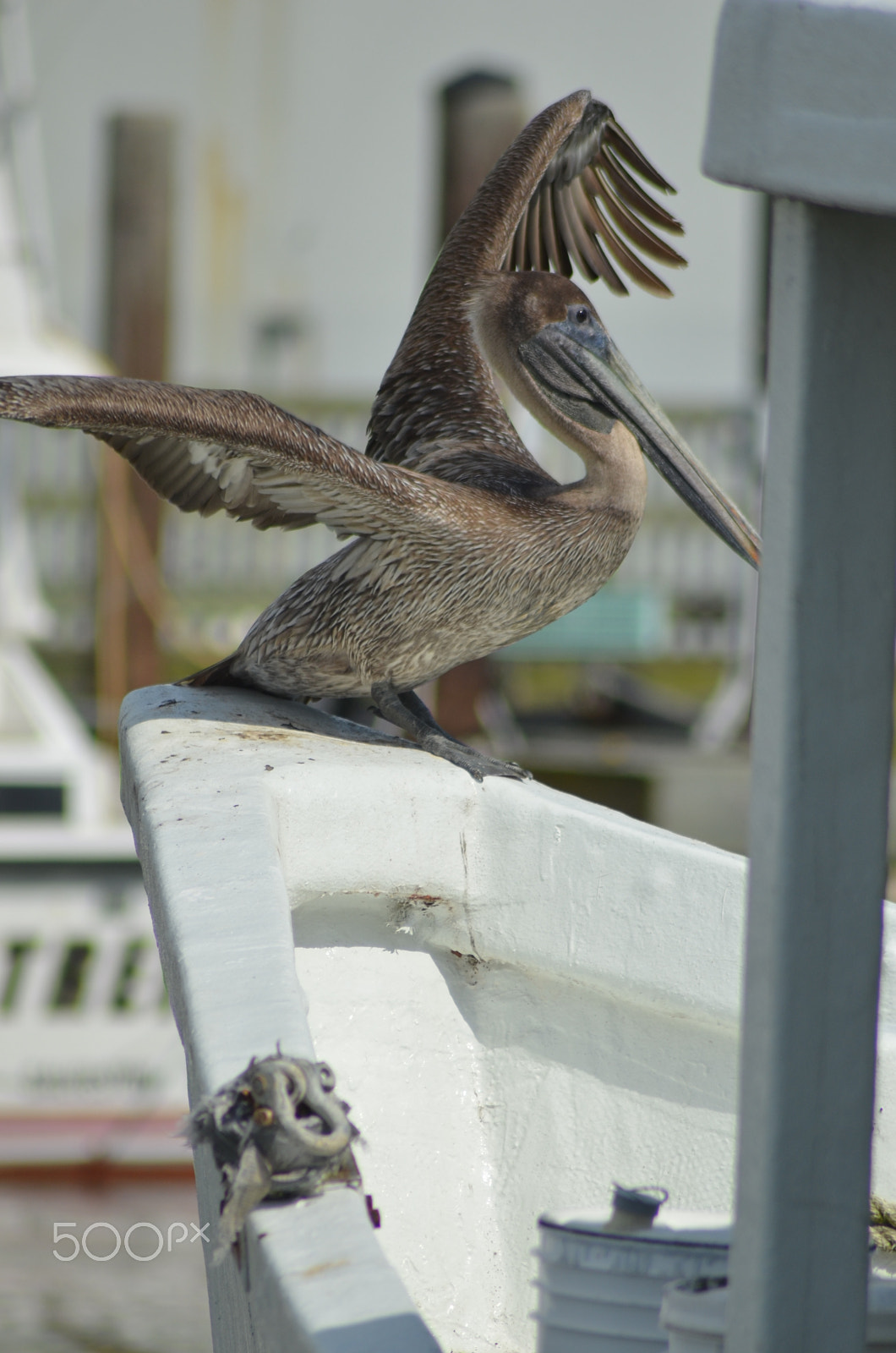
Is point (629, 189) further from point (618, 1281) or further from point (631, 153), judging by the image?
point (618, 1281)

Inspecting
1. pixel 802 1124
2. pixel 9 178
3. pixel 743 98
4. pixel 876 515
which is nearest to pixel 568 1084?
pixel 802 1124

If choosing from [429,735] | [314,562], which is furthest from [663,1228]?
[314,562]

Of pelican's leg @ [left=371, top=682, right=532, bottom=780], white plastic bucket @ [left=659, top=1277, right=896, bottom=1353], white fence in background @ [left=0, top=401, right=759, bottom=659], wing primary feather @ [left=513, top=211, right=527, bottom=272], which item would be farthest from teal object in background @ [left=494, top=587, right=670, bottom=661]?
white plastic bucket @ [left=659, top=1277, right=896, bottom=1353]

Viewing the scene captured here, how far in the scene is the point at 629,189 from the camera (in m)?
3.04

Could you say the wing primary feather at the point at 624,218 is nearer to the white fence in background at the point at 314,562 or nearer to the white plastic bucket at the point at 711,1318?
the white plastic bucket at the point at 711,1318

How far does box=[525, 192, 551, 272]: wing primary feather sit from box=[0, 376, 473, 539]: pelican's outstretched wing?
0.96 meters

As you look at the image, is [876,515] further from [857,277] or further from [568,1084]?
[568,1084]

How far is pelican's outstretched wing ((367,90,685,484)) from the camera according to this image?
264 cm

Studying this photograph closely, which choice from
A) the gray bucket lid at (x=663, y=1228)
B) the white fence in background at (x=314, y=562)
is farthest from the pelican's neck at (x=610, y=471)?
the white fence in background at (x=314, y=562)

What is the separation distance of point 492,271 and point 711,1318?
2137mm

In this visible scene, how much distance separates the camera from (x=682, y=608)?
37.5 feet

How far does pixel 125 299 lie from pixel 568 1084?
26.6 feet

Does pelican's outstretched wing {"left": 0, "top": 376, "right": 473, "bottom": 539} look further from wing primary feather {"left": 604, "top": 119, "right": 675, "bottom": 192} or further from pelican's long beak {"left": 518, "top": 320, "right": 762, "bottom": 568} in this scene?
wing primary feather {"left": 604, "top": 119, "right": 675, "bottom": 192}

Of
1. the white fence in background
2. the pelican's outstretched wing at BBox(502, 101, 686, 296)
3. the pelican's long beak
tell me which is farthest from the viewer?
the white fence in background
